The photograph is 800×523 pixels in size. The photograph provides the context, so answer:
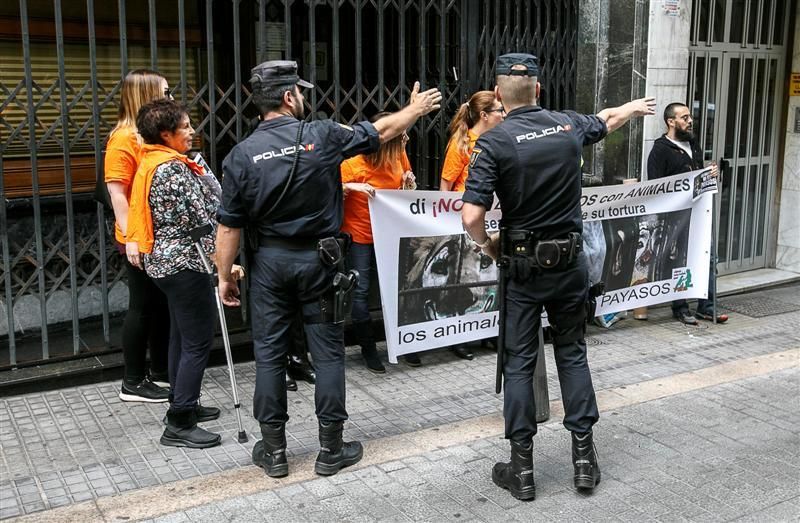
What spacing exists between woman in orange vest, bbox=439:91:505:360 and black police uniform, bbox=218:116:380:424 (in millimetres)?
1935

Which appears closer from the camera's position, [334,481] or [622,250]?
[334,481]

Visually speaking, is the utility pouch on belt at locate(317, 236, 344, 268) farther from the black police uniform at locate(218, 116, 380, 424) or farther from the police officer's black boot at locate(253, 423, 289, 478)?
the police officer's black boot at locate(253, 423, 289, 478)

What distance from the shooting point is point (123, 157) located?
17.1ft

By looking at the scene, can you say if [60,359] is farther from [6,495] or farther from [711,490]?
[711,490]

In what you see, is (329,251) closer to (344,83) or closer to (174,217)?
(174,217)

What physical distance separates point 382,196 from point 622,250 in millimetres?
2305

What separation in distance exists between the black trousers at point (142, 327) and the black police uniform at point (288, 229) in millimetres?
1090

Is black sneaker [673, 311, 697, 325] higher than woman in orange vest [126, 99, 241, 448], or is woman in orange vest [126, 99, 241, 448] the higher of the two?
woman in orange vest [126, 99, 241, 448]

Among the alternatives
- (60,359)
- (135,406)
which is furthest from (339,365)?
(60,359)

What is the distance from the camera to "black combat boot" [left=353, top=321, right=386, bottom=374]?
636 centimetres

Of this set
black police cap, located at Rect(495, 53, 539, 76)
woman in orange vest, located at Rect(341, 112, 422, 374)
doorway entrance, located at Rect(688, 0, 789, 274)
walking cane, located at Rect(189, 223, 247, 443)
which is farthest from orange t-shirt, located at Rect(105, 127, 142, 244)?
doorway entrance, located at Rect(688, 0, 789, 274)

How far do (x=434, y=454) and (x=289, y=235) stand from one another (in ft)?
4.86

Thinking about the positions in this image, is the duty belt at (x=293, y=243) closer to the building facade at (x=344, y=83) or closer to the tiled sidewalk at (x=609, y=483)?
the tiled sidewalk at (x=609, y=483)

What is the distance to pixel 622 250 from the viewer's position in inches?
284
